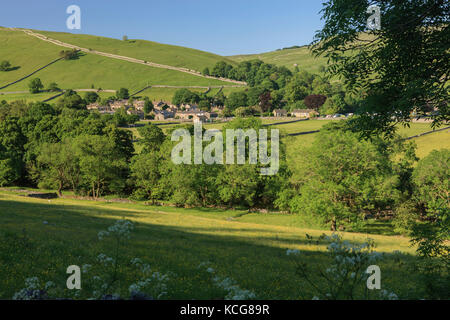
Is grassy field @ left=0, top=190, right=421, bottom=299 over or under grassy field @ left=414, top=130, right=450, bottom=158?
under

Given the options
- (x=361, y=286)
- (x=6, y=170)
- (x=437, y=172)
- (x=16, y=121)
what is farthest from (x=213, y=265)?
(x=16, y=121)

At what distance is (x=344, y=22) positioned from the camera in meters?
13.3

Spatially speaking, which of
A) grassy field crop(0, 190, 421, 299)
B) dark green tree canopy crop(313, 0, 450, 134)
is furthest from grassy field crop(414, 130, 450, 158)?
dark green tree canopy crop(313, 0, 450, 134)

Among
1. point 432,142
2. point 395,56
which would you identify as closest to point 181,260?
point 395,56

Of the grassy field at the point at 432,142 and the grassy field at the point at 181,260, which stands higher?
the grassy field at the point at 432,142

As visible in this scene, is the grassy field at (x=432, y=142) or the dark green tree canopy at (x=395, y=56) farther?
the grassy field at (x=432, y=142)

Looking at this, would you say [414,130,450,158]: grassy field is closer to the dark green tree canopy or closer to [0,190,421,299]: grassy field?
[0,190,421,299]: grassy field

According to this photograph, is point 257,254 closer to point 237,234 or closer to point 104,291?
point 237,234

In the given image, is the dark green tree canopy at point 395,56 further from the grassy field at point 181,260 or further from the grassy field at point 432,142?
the grassy field at point 432,142

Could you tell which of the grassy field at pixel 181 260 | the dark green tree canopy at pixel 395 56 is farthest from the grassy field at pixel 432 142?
the dark green tree canopy at pixel 395 56

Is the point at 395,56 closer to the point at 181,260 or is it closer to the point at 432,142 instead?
the point at 181,260

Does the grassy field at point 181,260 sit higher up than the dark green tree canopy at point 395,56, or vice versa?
the dark green tree canopy at point 395,56

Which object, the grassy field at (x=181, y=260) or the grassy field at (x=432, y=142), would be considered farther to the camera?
the grassy field at (x=432, y=142)

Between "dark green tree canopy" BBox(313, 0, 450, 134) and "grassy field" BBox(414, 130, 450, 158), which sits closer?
"dark green tree canopy" BBox(313, 0, 450, 134)
